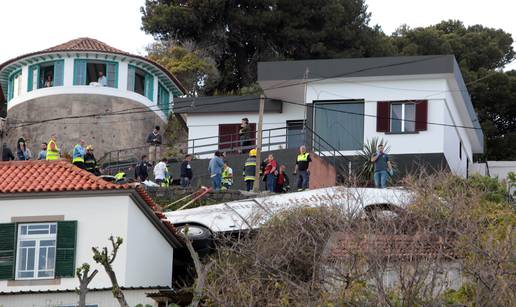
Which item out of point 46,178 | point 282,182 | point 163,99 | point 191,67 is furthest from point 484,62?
point 46,178

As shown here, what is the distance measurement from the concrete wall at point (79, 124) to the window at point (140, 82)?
95 centimetres

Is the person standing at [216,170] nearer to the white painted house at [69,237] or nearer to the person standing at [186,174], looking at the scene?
the person standing at [186,174]

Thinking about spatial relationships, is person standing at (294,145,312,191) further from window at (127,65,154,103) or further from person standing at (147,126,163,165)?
window at (127,65,154,103)

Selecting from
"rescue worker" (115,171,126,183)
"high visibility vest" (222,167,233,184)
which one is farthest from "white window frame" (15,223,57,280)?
"high visibility vest" (222,167,233,184)

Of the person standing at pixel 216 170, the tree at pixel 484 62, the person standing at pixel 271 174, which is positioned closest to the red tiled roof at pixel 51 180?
Answer: the person standing at pixel 271 174

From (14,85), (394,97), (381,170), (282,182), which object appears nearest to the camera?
(381,170)

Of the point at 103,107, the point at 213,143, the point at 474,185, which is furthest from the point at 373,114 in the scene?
the point at 103,107

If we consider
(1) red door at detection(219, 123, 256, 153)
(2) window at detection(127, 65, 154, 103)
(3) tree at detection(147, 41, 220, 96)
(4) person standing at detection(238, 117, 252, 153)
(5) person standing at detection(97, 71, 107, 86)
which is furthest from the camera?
(3) tree at detection(147, 41, 220, 96)

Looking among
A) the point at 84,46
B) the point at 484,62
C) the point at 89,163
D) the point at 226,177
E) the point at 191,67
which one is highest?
the point at 484,62

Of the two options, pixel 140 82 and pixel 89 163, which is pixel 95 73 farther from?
pixel 89 163

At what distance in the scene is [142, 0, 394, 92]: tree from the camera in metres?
64.8

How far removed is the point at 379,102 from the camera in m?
46.5

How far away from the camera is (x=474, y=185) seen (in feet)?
120

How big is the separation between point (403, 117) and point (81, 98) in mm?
17051
